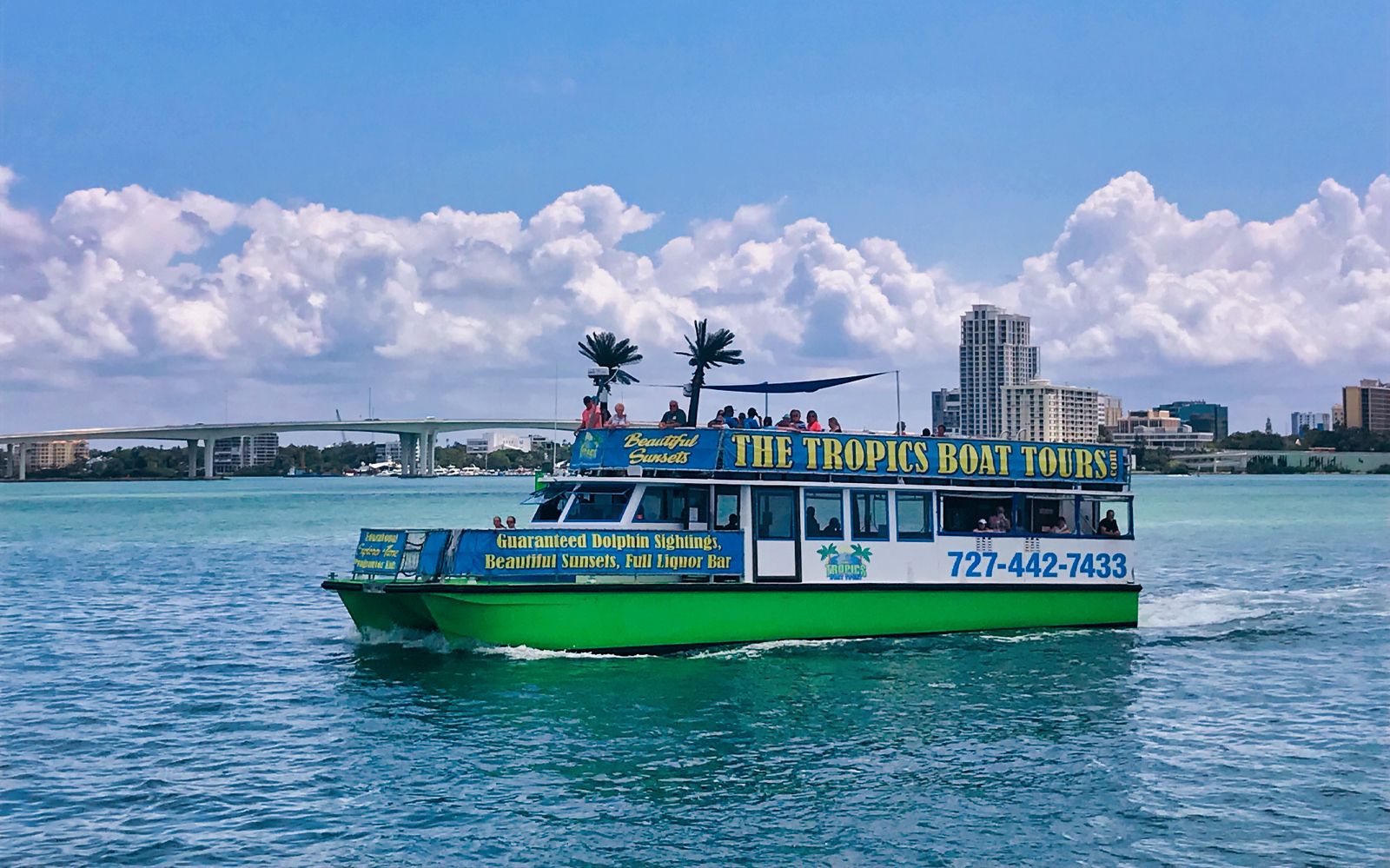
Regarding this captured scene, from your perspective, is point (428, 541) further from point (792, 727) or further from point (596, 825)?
point (596, 825)

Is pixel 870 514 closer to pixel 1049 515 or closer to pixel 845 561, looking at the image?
pixel 845 561

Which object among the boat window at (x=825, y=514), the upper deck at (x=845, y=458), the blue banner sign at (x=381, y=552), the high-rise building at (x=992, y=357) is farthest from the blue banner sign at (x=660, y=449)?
the high-rise building at (x=992, y=357)

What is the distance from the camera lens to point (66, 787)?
15555mm

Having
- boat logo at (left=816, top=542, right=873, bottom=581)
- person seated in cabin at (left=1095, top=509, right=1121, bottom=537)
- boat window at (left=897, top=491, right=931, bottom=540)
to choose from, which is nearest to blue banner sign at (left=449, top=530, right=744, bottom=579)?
boat logo at (left=816, top=542, right=873, bottom=581)

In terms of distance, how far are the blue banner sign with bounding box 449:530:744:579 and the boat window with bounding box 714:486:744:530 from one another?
1.23 feet

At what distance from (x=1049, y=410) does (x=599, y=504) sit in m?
48.0

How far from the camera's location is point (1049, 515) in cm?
2616

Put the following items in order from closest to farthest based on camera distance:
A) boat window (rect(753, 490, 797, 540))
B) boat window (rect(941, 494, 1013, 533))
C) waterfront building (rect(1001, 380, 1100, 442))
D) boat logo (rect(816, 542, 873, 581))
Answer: boat window (rect(753, 490, 797, 540)) → boat logo (rect(816, 542, 873, 581)) → boat window (rect(941, 494, 1013, 533)) → waterfront building (rect(1001, 380, 1100, 442))

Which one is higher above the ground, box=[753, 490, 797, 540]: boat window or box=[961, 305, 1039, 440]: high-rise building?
box=[961, 305, 1039, 440]: high-rise building

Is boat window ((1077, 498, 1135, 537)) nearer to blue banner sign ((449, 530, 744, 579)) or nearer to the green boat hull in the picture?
the green boat hull

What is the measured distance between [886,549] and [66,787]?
14054 mm

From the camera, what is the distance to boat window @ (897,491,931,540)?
A: 2470 cm

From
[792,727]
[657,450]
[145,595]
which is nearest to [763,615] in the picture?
[657,450]

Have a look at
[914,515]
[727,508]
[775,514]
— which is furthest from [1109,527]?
[727,508]
